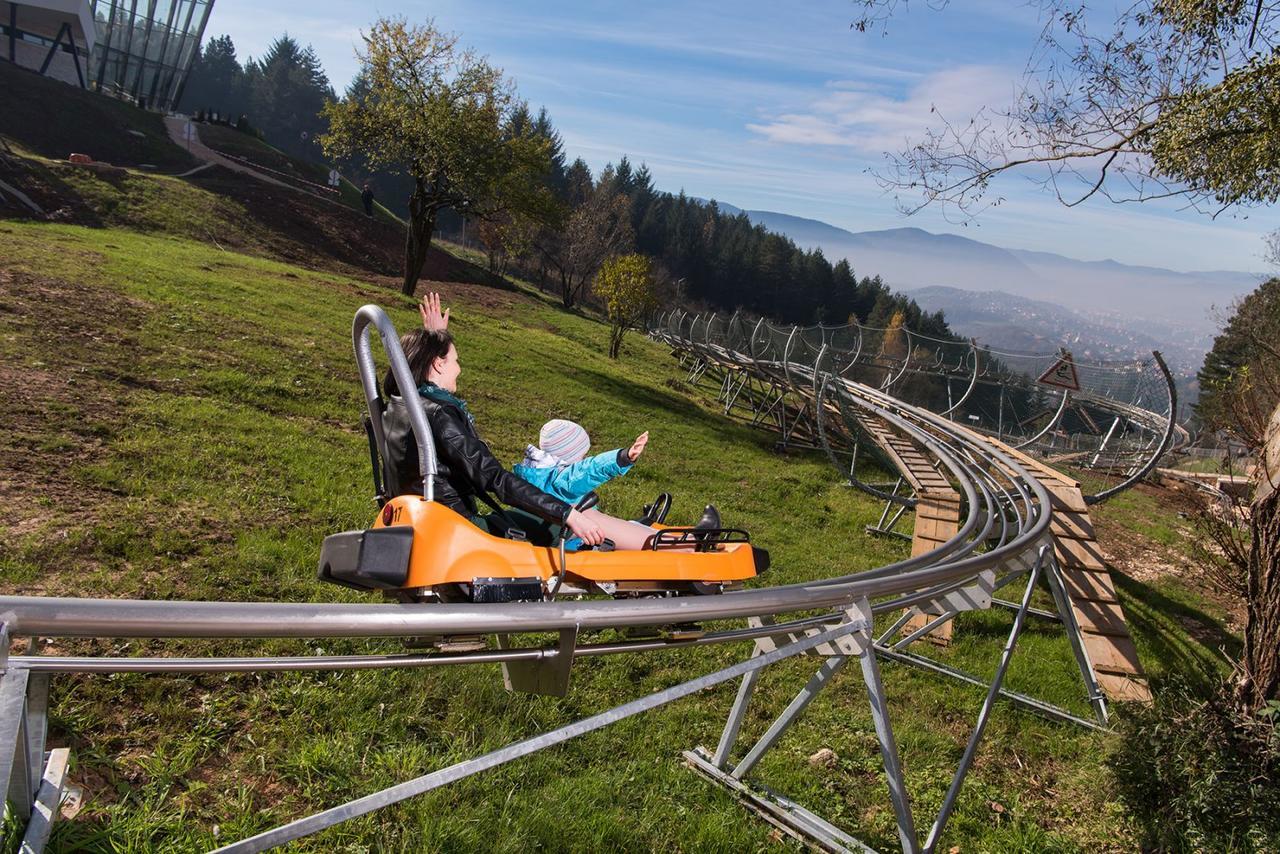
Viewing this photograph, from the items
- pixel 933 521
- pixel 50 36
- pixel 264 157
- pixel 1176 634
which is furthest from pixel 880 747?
pixel 50 36

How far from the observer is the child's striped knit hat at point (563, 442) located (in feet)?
11.3

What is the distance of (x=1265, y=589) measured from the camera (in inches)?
220

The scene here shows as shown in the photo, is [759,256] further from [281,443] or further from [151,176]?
[281,443]

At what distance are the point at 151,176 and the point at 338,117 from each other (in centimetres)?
1330

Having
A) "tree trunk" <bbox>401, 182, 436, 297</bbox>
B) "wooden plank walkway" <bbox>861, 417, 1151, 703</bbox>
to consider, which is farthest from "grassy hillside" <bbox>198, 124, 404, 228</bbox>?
"wooden plank walkway" <bbox>861, 417, 1151, 703</bbox>

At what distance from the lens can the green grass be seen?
387cm

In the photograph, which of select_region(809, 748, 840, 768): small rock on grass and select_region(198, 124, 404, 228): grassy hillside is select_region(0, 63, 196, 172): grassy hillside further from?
select_region(809, 748, 840, 768): small rock on grass

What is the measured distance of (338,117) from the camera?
77.8ft

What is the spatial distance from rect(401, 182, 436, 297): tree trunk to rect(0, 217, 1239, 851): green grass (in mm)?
12783

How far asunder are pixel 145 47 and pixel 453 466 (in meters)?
65.8

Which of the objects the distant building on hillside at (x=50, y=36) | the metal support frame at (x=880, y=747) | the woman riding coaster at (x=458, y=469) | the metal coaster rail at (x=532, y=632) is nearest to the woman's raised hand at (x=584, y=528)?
the woman riding coaster at (x=458, y=469)

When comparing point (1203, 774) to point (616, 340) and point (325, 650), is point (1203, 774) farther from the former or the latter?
point (616, 340)

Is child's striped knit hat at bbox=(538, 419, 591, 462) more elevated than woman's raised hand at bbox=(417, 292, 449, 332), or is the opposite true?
woman's raised hand at bbox=(417, 292, 449, 332)

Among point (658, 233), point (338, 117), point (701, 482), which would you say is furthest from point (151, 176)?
point (658, 233)
